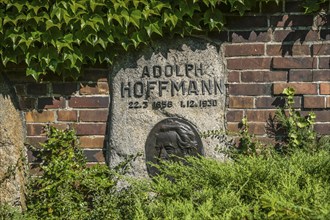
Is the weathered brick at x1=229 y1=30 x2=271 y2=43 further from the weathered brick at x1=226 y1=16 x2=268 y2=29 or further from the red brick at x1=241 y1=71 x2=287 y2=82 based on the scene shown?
the red brick at x1=241 y1=71 x2=287 y2=82

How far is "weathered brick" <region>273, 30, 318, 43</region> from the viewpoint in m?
4.01

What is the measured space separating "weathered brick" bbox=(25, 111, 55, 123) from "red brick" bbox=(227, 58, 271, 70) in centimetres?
128

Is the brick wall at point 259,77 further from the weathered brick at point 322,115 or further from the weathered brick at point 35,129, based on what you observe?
the weathered brick at point 35,129

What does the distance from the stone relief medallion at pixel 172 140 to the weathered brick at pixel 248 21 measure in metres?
0.74

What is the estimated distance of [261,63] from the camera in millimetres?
4059

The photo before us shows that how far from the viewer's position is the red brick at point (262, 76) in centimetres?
405

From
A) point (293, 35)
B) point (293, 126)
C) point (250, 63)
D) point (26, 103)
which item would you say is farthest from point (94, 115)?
point (293, 35)

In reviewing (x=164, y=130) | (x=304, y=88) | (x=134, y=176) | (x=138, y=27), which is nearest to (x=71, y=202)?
(x=134, y=176)

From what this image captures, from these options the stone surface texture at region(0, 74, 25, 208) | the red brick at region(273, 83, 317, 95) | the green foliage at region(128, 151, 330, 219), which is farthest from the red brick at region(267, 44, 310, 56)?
the stone surface texture at region(0, 74, 25, 208)

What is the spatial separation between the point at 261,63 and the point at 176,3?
2.30ft

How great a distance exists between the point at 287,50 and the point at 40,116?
1.75 m

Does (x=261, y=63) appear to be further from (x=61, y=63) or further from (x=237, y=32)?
(x=61, y=63)

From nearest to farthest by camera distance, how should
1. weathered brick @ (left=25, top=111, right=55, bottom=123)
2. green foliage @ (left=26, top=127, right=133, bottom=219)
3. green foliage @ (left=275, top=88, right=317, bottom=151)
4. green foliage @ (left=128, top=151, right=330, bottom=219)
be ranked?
green foliage @ (left=128, top=151, right=330, bottom=219) → green foliage @ (left=26, top=127, right=133, bottom=219) → green foliage @ (left=275, top=88, right=317, bottom=151) → weathered brick @ (left=25, top=111, right=55, bottom=123)

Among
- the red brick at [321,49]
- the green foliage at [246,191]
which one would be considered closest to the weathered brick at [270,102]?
the red brick at [321,49]
